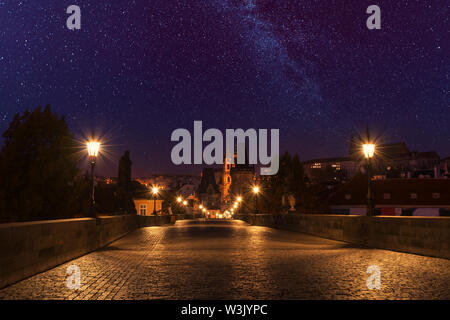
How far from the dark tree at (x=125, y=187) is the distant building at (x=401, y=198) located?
3976 cm

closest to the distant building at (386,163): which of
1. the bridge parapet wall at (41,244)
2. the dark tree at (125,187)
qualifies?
the dark tree at (125,187)

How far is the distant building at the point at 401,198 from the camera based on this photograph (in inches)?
2822

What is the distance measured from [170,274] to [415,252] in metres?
8.03

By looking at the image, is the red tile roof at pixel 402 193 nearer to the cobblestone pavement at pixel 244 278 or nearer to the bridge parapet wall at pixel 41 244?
the cobblestone pavement at pixel 244 278

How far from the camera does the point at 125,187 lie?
164 ft

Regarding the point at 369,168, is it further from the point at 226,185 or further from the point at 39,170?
the point at 226,185

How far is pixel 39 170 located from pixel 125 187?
47.2 ft

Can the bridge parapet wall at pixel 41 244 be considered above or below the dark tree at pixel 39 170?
below

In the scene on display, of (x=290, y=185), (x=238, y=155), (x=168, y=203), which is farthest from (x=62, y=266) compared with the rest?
(x=238, y=155)

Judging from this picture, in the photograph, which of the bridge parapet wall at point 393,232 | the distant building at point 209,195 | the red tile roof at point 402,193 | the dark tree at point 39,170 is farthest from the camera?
the distant building at point 209,195

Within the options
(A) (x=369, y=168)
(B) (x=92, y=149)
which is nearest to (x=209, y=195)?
(B) (x=92, y=149)

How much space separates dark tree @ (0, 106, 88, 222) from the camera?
34000 millimetres

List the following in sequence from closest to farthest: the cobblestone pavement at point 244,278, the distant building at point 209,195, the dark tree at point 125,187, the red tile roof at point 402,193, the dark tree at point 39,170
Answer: the cobblestone pavement at point 244,278 < the dark tree at point 39,170 < the dark tree at point 125,187 < the red tile roof at point 402,193 < the distant building at point 209,195

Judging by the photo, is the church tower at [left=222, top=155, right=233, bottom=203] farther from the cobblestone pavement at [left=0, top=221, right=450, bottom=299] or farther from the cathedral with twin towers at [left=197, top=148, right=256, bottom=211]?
the cobblestone pavement at [left=0, top=221, right=450, bottom=299]
